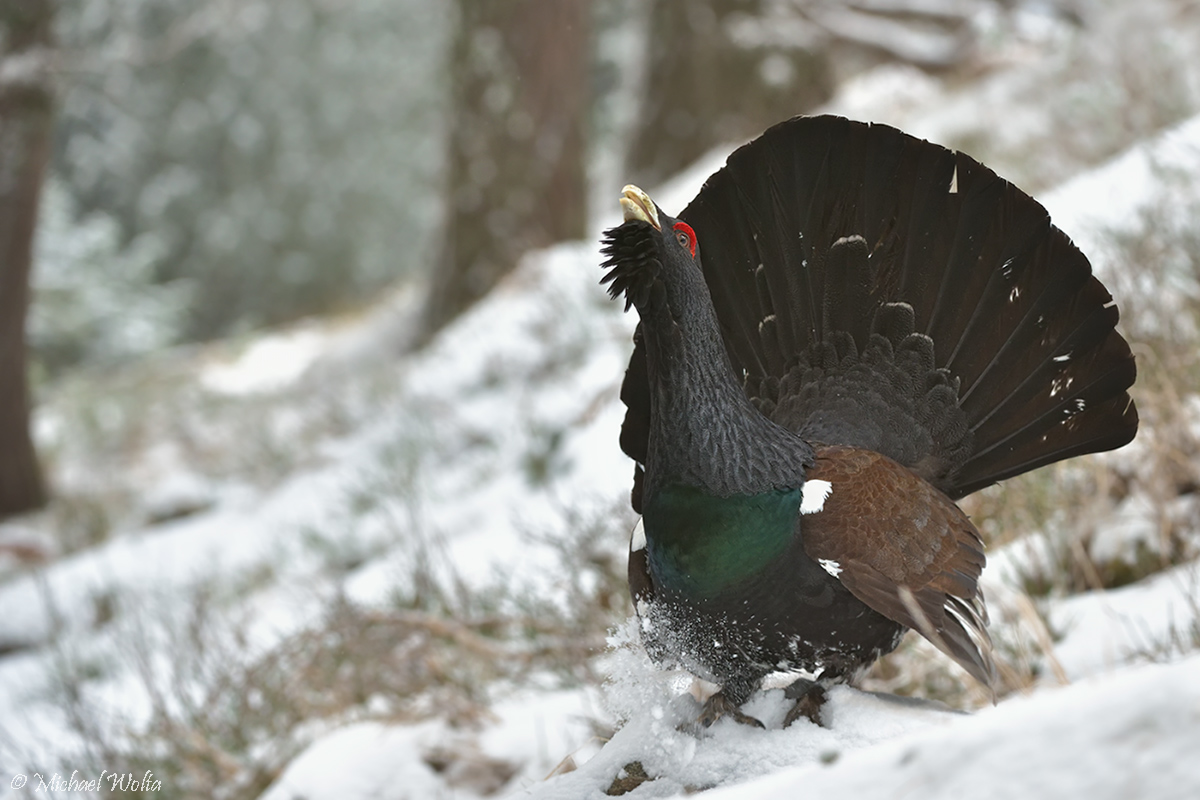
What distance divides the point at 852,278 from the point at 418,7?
21.6m

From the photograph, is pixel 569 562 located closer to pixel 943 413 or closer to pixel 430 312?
pixel 943 413

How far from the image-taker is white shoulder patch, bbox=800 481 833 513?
2025 millimetres

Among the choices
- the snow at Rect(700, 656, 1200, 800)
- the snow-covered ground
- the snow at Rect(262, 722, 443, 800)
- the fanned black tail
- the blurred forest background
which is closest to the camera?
the snow at Rect(700, 656, 1200, 800)

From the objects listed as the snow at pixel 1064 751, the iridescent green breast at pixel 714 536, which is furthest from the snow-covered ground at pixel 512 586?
the iridescent green breast at pixel 714 536

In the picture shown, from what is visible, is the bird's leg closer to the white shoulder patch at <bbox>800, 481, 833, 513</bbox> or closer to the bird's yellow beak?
the white shoulder patch at <bbox>800, 481, 833, 513</bbox>

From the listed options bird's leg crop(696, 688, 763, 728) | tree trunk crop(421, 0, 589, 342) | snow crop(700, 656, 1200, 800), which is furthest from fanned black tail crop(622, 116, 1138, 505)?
tree trunk crop(421, 0, 589, 342)

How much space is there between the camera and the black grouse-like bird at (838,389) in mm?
1963

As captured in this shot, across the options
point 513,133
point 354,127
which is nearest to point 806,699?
point 513,133

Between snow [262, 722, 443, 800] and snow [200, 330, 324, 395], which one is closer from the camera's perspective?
snow [262, 722, 443, 800]

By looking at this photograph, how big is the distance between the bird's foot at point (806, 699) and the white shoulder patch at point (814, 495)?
1.10ft

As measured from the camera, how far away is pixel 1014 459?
240 cm

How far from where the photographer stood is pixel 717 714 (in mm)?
2068

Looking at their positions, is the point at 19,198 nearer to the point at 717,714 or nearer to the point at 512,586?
the point at 512,586

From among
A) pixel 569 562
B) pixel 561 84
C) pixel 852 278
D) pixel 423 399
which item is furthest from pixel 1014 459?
pixel 561 84
